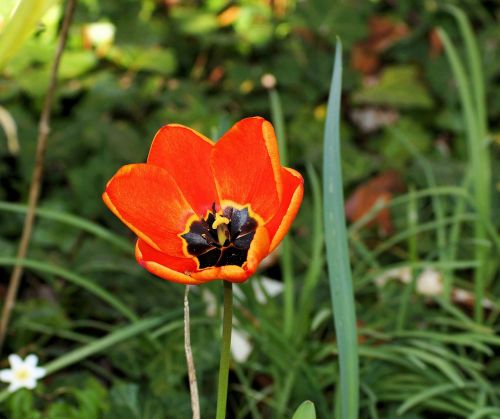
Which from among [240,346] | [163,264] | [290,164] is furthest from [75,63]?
[163,264]

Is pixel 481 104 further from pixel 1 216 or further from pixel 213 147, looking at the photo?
pixel 1 216

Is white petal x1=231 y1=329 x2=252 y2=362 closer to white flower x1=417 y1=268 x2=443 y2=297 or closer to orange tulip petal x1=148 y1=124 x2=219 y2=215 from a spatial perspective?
white flower x1=417 y1=268 x2=443 y2=297

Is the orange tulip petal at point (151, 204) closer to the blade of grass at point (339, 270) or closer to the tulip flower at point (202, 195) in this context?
the tulip flower at point (202, 195)

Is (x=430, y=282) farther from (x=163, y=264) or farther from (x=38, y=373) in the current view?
(x=163, y=264)

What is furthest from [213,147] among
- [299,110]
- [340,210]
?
[299,110]

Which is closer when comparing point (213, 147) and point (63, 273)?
point (213, 147)

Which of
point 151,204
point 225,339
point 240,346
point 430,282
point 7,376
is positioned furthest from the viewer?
point 430,282

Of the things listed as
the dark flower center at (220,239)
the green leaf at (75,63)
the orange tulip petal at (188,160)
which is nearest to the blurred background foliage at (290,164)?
the green leaf at (75,63)
